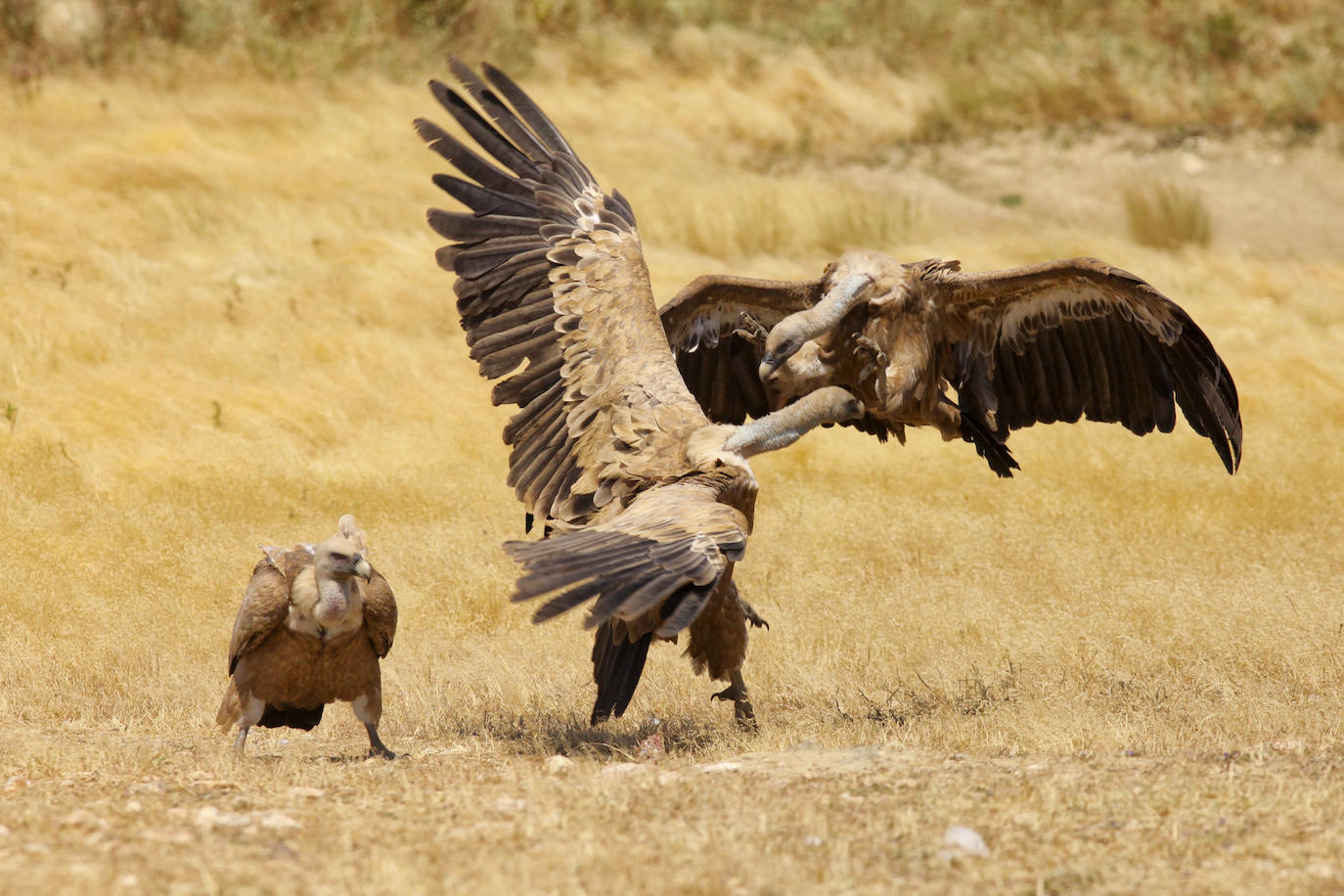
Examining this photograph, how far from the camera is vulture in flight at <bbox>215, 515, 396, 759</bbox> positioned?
6.62 metres

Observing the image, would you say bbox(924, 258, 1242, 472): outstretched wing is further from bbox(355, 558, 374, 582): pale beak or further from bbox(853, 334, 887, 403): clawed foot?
bbox(355, 558, 374, 582): pale beak

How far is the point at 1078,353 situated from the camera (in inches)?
335

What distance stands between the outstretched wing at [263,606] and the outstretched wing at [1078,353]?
148 inches

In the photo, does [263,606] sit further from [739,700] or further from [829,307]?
[829,307]

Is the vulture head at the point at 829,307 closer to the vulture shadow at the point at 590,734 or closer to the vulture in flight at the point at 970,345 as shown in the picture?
the vulture in flight at the point at 970,345

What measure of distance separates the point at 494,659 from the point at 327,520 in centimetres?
233

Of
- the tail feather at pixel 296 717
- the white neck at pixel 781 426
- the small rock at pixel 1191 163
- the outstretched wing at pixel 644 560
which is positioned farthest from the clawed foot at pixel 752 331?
the small rock at pixel 1191 163

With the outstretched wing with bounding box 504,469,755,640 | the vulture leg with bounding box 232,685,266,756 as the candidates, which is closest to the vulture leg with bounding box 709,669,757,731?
the outstretched wing with bounding box 504,469,755,640

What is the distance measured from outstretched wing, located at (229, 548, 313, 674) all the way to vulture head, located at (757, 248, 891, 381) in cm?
246

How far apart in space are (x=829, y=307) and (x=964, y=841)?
345cm

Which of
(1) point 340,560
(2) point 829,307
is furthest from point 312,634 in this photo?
(2) point 829,307

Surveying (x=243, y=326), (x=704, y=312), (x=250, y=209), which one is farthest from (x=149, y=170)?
(x=704, y=312)

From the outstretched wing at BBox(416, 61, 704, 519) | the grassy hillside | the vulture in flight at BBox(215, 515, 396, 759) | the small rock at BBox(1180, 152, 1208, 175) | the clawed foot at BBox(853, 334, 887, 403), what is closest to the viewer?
the vulture in flight at BBox(215, 515, 396, 759)

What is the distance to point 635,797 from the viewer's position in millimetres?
5660
